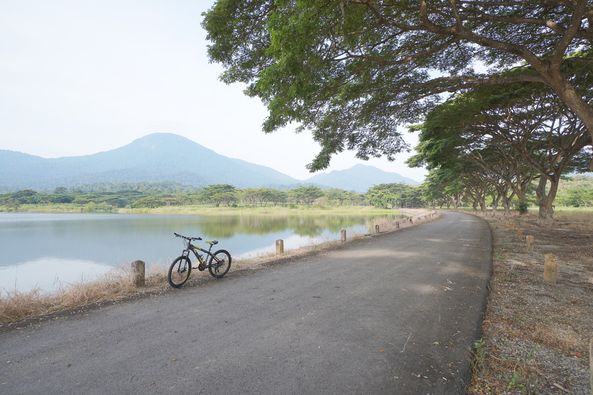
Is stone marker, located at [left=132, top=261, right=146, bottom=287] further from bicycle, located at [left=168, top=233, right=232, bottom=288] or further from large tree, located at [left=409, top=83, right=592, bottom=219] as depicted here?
large tree, located at [left=409, top=83, right=592, bottom=219]

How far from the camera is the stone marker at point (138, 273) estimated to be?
290 inches

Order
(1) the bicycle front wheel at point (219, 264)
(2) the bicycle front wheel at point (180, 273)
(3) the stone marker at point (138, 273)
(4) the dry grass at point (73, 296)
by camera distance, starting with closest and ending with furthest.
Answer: (4) the dry grass at point (73, 296) → (3) the stone marker at point (138, 273) → (2) the bicycle front wheel at point (180, 273) → (1) the bicycle front wheel at point (219, 264)

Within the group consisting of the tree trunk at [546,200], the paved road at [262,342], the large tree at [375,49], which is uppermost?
the large tree at [375,49]

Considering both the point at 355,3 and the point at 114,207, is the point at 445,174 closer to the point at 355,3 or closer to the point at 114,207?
the point at 355,3

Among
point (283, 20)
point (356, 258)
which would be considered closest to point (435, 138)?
A: point (356, 258)

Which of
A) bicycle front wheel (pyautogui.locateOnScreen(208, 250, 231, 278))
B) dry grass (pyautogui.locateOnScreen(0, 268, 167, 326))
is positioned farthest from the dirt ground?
dry grass (pyautogui.locateOnScreen(0, 268, 167, 326))

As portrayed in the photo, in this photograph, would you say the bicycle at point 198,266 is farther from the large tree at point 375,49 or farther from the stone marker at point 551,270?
the stone marker at point 551,270

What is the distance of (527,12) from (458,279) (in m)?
8.73

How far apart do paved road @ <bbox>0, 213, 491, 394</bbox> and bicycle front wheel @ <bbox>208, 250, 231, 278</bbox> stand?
0.78m

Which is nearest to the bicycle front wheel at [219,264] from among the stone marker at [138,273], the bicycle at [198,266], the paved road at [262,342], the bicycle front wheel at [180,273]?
the bicycle at [198,266]

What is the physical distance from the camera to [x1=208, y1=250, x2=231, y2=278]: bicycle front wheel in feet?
27.5

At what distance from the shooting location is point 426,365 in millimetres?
3941

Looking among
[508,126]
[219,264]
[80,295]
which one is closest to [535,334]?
[219,264]

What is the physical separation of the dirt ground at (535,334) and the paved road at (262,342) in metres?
0.30
